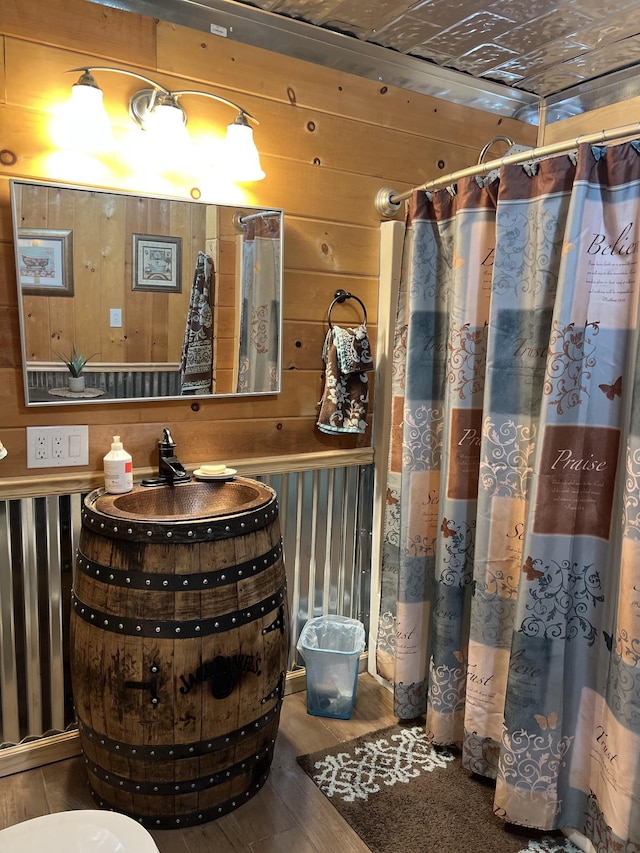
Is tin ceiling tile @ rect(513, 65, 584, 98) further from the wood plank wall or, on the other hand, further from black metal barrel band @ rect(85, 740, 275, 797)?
black metal barrel band @ rect(85, 740, 275, 797)

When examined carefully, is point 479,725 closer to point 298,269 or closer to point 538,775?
point 538,775

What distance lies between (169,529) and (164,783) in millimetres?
635

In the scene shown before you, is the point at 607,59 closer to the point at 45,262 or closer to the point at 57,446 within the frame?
Result: the point at 45,262

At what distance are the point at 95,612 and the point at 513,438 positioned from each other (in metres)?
1.14

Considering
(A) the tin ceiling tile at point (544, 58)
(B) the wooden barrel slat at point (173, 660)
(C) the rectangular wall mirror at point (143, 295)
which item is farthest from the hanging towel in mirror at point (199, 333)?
(A) the tin ceiling tile at point (544, 58)

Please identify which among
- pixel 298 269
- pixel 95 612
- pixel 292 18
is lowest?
pixel 95 612

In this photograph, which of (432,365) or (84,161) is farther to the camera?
(432,365)

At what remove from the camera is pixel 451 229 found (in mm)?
1967

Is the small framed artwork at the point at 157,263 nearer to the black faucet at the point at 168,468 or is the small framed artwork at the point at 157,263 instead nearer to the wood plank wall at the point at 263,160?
the wood plank wall at the point at 263,160

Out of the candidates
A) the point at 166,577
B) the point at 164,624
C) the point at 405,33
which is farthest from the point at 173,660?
the point at 405,33

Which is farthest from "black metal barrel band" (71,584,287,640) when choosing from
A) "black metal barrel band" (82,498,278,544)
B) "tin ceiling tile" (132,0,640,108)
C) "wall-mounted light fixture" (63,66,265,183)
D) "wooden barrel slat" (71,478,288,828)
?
"tin ceiling tile" (132,0,640,108)

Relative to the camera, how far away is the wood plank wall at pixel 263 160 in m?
1.67

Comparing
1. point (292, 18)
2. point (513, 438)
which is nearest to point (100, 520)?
point (513, 438)

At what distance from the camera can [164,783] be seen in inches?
63.6
